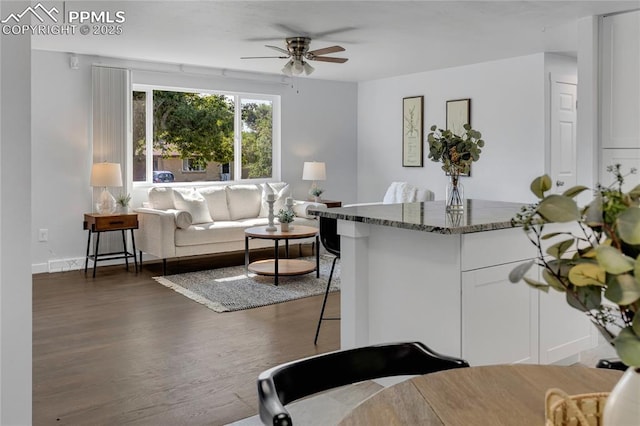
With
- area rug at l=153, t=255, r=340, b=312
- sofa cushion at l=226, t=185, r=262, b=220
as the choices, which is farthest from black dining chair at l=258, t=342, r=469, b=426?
sofa cushion at l=226, t=185, r=262, b=220

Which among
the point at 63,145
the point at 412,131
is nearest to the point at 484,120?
the point at 412,131

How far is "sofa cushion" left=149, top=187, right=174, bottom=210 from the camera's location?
664 cm

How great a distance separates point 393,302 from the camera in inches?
121

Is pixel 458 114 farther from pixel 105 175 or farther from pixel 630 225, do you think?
pixel 630 225

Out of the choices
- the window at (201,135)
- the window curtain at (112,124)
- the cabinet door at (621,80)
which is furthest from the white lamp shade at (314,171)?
the cabinet door at (621,80)

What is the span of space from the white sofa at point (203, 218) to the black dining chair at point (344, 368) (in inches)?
179

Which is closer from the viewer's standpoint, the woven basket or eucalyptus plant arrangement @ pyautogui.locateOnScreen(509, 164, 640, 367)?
eucalyptus plant arrangement @ pyautogui.locateOnScreen(509, 164, 640, 367)

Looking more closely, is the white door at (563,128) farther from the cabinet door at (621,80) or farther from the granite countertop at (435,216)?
the granite countertop at (435,216)

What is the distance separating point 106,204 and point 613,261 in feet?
20.3

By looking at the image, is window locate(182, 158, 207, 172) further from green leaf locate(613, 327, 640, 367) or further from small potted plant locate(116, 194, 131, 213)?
green leaf locate(613, 327, 640, 367)

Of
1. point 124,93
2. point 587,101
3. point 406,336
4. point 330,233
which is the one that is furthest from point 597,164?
point 124,93

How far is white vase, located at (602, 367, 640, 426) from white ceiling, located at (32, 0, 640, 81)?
3.91 meters

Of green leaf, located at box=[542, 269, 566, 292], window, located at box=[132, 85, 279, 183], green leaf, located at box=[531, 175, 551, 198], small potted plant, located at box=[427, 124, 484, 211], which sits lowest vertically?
green leaf, located at box=[542, 269, 566, 292]

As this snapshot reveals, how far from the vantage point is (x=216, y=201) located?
710cm
